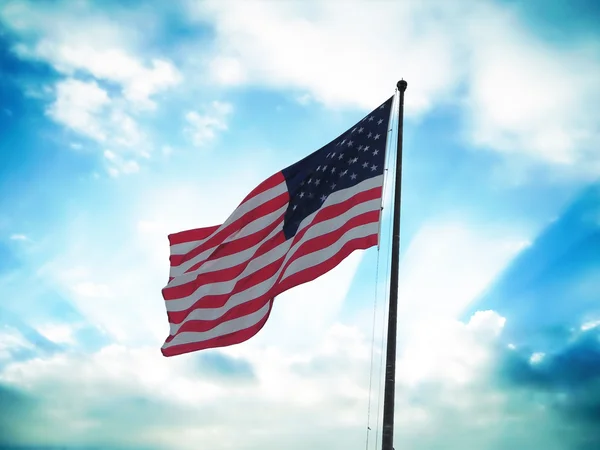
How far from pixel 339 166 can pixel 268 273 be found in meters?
3.86

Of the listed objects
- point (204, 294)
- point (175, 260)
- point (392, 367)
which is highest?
point (175, 260)

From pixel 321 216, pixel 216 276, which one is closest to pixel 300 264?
pixel 321 216

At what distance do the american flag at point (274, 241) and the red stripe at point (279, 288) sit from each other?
0.03 m

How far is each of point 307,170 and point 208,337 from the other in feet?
19.9

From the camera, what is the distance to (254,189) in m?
20.2

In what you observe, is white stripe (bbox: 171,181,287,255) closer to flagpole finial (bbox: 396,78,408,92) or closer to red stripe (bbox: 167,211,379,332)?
red stripe (bbox: 167,211,379,332)

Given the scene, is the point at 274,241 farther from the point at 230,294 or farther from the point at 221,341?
the point at 221,341

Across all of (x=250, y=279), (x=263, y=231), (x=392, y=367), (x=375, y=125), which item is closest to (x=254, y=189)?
(x=263, y=231)

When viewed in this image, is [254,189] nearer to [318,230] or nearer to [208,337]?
[318,230]

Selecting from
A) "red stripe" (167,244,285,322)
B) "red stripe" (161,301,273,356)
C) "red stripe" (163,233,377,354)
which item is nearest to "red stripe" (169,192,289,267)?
"red stripe" (167,244,285,322)

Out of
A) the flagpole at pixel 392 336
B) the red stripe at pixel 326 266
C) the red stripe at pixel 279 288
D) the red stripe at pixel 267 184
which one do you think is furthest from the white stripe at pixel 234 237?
the flagpole at pixel 392 336

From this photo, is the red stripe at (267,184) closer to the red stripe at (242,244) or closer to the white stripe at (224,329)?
the red stripe at (242,244)

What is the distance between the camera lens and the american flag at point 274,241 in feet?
55.8

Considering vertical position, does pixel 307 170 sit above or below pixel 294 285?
above
